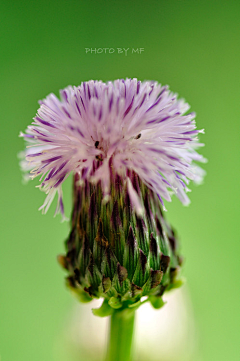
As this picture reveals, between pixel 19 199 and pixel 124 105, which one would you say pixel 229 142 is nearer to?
pixel 19 199

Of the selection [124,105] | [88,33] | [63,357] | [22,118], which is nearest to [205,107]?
[88,33]

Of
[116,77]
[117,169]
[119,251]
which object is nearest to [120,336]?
[119,251]

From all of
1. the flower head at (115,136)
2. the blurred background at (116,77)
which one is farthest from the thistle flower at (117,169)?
the blurred background at (116,77)

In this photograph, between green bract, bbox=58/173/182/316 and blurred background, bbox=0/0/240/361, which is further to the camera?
blurred background, bbox=0/0/240/361

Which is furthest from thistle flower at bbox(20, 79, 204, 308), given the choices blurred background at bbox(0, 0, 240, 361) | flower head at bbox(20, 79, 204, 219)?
blurred background at bbox(0, 0, 240, 361)

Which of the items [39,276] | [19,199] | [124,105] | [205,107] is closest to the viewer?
[124,105]

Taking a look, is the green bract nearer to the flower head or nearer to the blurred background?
the flower head

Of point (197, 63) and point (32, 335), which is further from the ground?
point (197, 63)
